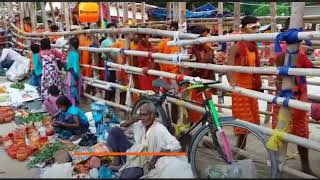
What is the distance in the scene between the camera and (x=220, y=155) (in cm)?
420

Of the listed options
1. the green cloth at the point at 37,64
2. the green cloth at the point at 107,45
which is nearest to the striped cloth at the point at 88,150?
the green cloth at the point at 107,45

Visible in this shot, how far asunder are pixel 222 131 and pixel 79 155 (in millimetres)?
1852

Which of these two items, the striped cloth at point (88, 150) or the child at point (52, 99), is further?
the child at point (52, 99)

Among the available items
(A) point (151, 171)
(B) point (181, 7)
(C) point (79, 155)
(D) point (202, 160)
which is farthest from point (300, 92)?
(C) point (79, 155)

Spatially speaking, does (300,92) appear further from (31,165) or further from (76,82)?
(76,82)

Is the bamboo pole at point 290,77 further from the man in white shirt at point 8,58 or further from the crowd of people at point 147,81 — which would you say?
the man in white shirt at point 8,58

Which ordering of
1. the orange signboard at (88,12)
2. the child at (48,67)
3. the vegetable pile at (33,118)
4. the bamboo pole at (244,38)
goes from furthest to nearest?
the orange signboard at (88,12), the child at (48,67), the vegetable pile at (33,118), the bamboo pole at (244,38)

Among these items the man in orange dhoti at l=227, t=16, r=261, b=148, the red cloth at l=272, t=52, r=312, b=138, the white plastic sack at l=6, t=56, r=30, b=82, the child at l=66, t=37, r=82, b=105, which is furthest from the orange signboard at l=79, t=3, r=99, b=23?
the red cloth at l=272, t=52, r=312, b=138

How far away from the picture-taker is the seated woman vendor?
6375 millimetres

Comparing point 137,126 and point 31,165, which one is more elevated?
point 137,126

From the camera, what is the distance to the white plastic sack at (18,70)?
11445 millimetres

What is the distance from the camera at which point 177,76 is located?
5391 mm

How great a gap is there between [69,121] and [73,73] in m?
1.72

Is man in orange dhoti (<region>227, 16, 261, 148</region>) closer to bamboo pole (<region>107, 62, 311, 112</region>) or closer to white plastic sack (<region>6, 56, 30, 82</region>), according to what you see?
bamboo pole (<region>107, 62, 311, 112</region>)
